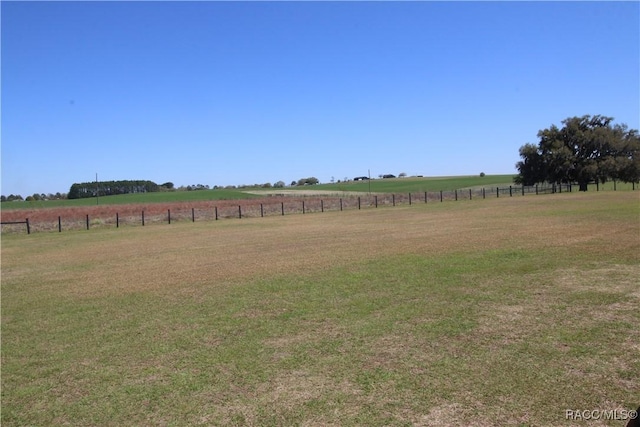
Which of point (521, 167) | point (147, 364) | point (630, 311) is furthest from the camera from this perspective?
point (521, 167)

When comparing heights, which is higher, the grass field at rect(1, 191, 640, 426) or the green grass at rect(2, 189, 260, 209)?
the green grass at rect(2, 189, 260, 209)

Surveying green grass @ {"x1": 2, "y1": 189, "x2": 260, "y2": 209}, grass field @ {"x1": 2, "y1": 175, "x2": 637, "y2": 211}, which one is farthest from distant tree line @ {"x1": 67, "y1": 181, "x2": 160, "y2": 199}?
green grass @ {"x1": 2, "y1": 189, "x2": 260, "y2": 209}

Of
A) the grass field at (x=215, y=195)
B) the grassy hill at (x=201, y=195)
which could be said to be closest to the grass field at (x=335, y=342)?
the grass field at (x=215, y=195)

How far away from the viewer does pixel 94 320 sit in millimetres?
8492

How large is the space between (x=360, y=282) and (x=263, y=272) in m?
3.08

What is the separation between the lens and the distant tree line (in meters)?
123

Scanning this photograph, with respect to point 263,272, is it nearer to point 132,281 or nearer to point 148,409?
point 132,281

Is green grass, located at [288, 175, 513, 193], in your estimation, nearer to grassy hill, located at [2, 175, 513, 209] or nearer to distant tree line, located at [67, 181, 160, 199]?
grassy hill, located at [2, 175, 513, 209]

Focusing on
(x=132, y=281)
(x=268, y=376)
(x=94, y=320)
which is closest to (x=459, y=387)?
(x=268, y=376)

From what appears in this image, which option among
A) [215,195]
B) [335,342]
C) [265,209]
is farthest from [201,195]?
[335,342]

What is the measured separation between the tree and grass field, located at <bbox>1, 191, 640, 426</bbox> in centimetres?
6737

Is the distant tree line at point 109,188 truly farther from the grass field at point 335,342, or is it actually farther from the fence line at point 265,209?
the grass field at point 335,342

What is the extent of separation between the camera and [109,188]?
132375 millimetres

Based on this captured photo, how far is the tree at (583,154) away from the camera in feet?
236
